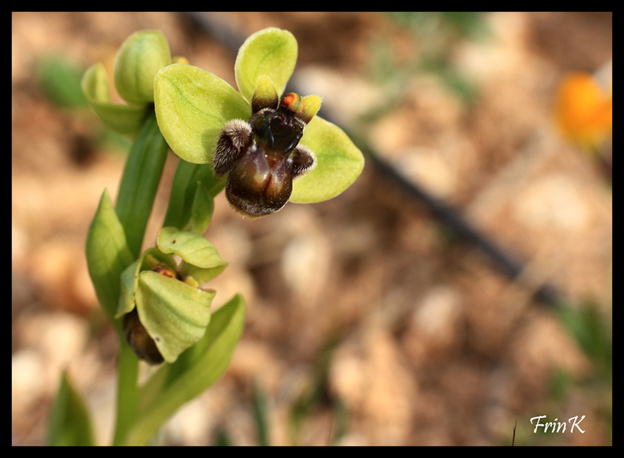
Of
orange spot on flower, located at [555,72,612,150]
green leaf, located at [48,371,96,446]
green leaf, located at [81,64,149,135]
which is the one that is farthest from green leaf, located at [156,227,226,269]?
orange spot on flower, located at [555,72,612,150]

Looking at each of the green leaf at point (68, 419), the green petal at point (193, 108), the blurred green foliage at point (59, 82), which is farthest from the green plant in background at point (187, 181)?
the blurred green foliage at point (59, 82)

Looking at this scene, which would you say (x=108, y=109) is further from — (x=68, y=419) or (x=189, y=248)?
(x=68, y=419)

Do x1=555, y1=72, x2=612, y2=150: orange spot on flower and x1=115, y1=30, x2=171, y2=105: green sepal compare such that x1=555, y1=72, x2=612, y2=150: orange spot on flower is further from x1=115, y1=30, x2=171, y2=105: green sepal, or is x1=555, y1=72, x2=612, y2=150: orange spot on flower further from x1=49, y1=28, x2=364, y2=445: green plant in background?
x1=115, y1=30, x2=171, y2=105: green sepal

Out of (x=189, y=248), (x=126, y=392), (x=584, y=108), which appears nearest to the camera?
(x=189, y=248)

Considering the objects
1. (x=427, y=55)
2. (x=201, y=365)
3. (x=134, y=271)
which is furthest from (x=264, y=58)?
(x=427, y=55)

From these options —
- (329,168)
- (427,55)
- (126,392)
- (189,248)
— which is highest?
(329,168)

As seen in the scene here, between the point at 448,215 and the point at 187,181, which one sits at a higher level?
the point at 187,181
